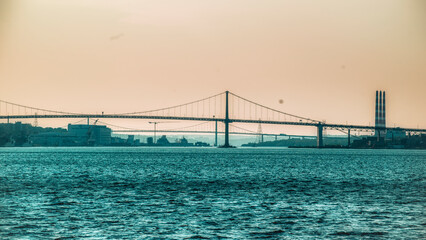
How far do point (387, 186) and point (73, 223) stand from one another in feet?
73.2

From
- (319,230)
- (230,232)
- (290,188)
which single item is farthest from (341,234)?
(290,188)

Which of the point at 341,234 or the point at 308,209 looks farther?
the point at 308,209

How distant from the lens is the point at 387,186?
124ft

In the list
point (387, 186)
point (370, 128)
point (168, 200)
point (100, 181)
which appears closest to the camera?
point (168, 200)

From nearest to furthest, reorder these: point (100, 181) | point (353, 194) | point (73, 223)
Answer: point (73, 223)
point (353, 194)
point (100, 181)

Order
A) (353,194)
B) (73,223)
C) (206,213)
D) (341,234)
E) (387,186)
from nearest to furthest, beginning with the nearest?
1. (341,234)
2. (73,223)
3. (206,213)
4. (353,194)
5. (387,186)

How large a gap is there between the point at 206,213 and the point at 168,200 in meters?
4.84

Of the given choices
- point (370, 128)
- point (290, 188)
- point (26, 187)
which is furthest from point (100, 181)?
point (370, 128)

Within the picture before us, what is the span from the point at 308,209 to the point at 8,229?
1145 cm

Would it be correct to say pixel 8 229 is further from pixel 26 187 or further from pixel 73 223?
pixel 26 187

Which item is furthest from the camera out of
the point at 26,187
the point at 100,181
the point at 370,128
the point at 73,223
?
the point at 370,128

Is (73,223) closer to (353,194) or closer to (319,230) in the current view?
(319,230)

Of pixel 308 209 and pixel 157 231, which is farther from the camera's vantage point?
pixel 308 209

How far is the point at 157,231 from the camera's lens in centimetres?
1989
